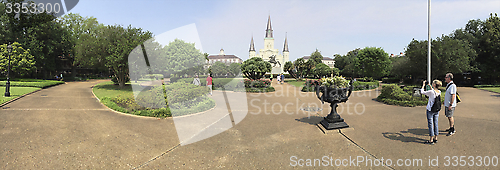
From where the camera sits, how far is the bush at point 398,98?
1159 cm

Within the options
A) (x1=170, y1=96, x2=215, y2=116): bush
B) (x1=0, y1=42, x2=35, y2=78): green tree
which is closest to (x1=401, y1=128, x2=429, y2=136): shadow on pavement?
(x1=170, y1=96, x2=215, y2=116): bush

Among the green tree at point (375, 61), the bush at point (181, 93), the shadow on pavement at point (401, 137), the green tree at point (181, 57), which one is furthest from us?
the green tree at point (181, 57)

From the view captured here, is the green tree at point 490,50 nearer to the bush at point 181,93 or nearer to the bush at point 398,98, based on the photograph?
the bush at point 398,98

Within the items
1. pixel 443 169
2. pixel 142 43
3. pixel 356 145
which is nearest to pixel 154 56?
pixel 142 43

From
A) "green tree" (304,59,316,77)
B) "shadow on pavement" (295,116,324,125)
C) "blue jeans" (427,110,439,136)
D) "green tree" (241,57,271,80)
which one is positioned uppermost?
"green tree" (304,59,316,77)

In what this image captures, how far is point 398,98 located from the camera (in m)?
12.5

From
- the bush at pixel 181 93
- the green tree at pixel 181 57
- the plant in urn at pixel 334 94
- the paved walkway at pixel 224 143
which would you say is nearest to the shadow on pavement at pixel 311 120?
the paved walkway at pixel 224 143

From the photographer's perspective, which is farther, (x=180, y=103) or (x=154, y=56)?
(x=154, y=56)

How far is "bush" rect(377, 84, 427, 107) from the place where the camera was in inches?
456

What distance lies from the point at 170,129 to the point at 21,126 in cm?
517

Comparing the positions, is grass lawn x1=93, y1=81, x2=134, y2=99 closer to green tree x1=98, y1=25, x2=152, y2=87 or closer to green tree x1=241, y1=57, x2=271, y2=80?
green tree x1=98, y1=25, x2=152, y2=87

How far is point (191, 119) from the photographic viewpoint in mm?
8664

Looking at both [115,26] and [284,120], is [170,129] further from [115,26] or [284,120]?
[115,26]

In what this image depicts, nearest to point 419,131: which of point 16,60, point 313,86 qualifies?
point 313,86
